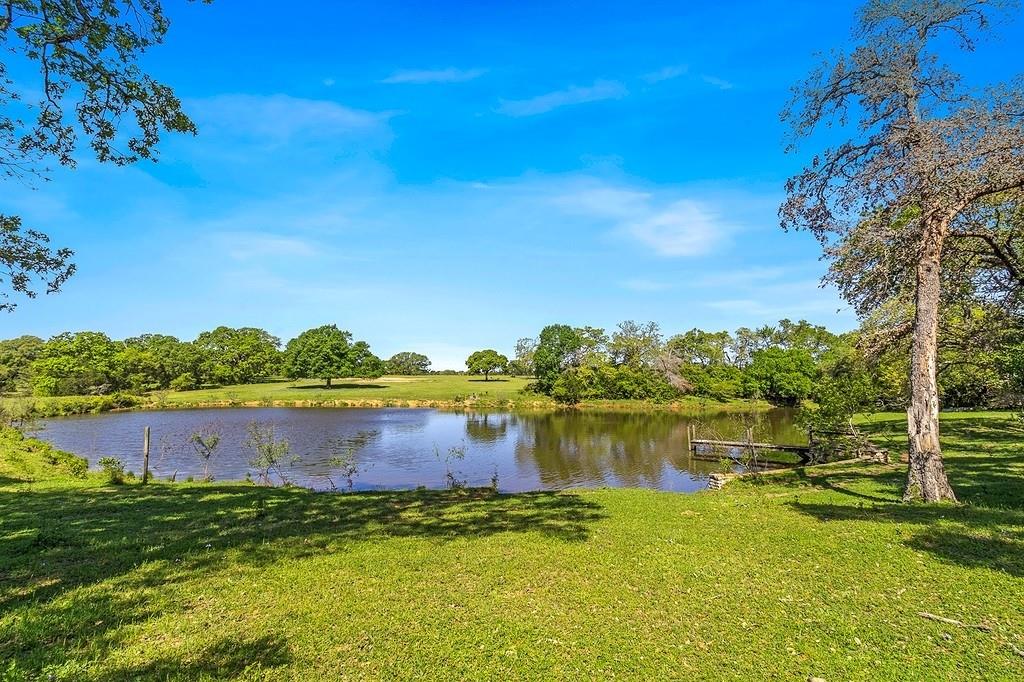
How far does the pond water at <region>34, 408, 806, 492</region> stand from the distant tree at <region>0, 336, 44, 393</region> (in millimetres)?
29136

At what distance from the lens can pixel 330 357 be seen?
90.8 m

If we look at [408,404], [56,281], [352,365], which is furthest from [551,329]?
[56,281]

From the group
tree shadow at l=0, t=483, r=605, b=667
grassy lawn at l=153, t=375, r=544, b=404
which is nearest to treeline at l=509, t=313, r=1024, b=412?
grassy lawn at l=153, t=375, r=544, b=404

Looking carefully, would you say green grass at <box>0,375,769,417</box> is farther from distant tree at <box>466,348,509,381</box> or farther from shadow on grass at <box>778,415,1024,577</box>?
shadow on grass at <box>778,415,1024,577</box>

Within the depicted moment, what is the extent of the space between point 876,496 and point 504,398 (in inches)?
2680

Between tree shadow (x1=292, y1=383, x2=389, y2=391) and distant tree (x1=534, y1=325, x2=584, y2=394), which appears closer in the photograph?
distant tree (x1=534, y1=325, x2=584, y2=394)

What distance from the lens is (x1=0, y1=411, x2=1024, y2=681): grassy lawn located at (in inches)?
199

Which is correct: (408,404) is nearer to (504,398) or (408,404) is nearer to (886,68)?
(504,398)

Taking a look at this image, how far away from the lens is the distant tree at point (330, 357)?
90562 mm

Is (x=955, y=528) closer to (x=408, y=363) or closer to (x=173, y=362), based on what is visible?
(x=173, y=362)

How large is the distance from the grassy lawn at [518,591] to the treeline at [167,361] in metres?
81.7

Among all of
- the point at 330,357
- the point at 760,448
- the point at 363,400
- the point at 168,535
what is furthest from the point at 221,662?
the point at 330,357

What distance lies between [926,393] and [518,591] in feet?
35.2

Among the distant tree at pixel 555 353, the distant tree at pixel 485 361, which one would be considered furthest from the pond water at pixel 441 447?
the distant tree at pixel 485 361
